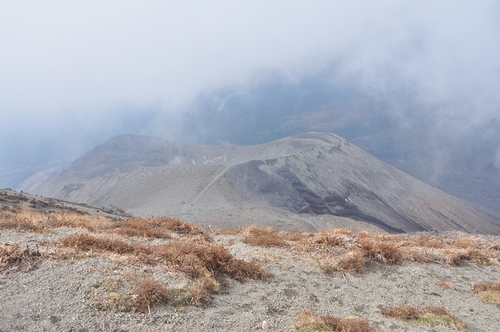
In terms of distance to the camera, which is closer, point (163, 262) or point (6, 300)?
point (6, 300)

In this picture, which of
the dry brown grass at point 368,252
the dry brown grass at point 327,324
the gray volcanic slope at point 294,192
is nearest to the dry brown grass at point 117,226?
the dry brown grass at point 368,252

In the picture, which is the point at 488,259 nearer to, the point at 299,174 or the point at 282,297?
the point at 282,297

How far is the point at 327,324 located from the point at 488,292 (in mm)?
5053

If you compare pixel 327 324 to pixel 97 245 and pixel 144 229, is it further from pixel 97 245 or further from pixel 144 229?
pixel 144 229

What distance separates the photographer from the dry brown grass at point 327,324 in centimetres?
523

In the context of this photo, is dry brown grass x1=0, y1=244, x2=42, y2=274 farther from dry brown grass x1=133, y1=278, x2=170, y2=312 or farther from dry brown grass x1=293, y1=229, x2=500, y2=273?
dry brown grass x1=293, y1=229, x2=500, y2=273

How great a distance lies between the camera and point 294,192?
57.0m

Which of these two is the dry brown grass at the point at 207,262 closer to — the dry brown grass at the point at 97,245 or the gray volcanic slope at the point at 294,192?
the dry brown grass at the point at 97,245

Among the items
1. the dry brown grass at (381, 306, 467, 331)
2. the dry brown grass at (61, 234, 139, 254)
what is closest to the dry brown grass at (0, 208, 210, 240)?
the dry brown grass at (61, 234, 139, 254)

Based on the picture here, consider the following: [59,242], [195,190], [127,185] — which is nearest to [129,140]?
[127,185]

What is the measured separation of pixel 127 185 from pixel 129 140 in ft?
223

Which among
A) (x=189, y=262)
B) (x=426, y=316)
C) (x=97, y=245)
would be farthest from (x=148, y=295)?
(x=426, y=316)

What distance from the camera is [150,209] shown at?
46.0 metres

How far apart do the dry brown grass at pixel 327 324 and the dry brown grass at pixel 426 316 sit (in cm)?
111
